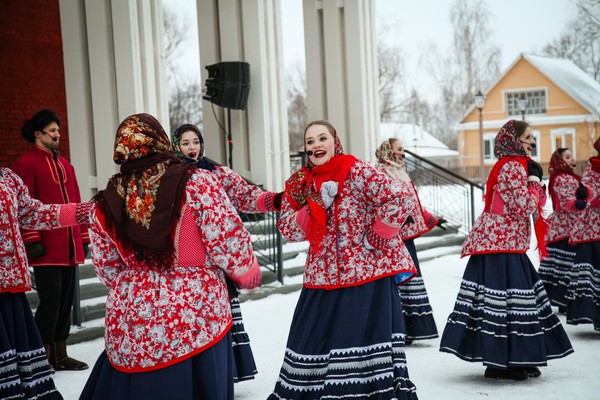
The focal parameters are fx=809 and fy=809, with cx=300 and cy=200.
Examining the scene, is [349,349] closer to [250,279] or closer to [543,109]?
[250,279]

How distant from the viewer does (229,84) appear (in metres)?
11.6

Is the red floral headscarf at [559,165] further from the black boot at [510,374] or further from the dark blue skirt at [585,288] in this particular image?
the black boot at [510,374]

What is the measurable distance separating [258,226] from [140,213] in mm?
8438

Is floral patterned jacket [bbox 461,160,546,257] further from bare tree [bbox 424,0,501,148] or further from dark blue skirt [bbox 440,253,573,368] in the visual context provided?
bare tree [bbox 424,0,501,148]

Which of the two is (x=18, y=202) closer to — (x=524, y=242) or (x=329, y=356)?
(x=329, y=356)

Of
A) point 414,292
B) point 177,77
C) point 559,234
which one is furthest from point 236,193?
point 177,77

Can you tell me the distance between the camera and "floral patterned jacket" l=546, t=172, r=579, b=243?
7.56 meters

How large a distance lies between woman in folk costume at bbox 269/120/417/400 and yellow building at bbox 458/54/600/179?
117 feet

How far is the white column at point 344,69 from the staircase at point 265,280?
6.33 ft

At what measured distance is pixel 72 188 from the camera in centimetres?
618

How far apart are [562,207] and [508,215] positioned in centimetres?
230

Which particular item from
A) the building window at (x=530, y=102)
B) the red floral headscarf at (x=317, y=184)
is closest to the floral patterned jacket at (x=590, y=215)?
the red floral headscarf at (x=317, y=184)

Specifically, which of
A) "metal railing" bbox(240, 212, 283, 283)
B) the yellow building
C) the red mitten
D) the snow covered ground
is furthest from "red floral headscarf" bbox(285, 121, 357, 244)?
the yellow building

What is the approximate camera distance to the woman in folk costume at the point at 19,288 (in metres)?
4.41
